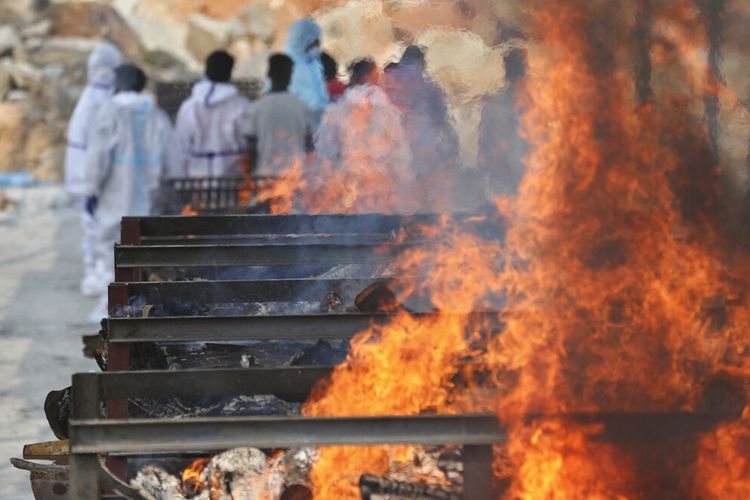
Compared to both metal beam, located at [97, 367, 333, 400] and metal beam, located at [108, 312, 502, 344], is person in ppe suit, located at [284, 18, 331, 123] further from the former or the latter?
metal beam, located at [97, 367, 333, 400]

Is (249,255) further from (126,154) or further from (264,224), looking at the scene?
(126,154)

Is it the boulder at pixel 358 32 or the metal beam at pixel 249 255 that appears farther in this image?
the boulder at pixel 358 32

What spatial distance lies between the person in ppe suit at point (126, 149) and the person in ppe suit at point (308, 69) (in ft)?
4.77

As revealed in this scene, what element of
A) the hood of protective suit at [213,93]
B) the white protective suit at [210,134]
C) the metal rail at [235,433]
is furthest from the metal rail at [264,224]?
the hood of protective suit at [213,93]

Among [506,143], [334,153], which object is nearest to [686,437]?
[506,143]

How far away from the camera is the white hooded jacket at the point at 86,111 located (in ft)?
32.3

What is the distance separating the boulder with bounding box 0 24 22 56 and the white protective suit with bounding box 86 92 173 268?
1209 cm

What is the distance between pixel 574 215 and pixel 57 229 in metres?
10.4

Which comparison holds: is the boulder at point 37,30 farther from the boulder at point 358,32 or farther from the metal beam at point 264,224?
the metal beam at point 264,224

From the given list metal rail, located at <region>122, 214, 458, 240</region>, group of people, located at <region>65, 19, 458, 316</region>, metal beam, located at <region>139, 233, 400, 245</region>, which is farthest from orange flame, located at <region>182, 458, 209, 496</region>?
group of people, located at <region>65, 19, 458, 316</region>

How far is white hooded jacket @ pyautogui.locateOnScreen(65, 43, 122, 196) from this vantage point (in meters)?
9.84

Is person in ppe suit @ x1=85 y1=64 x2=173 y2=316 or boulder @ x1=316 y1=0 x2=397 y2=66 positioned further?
person in ppe suit @ x1=85 y1=64 x2=173 y2=316

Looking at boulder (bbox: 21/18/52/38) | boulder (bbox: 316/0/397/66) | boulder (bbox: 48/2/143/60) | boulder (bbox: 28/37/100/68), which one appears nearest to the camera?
boulder (bbox: 316/0/397/66)

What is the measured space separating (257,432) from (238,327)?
0.73m
